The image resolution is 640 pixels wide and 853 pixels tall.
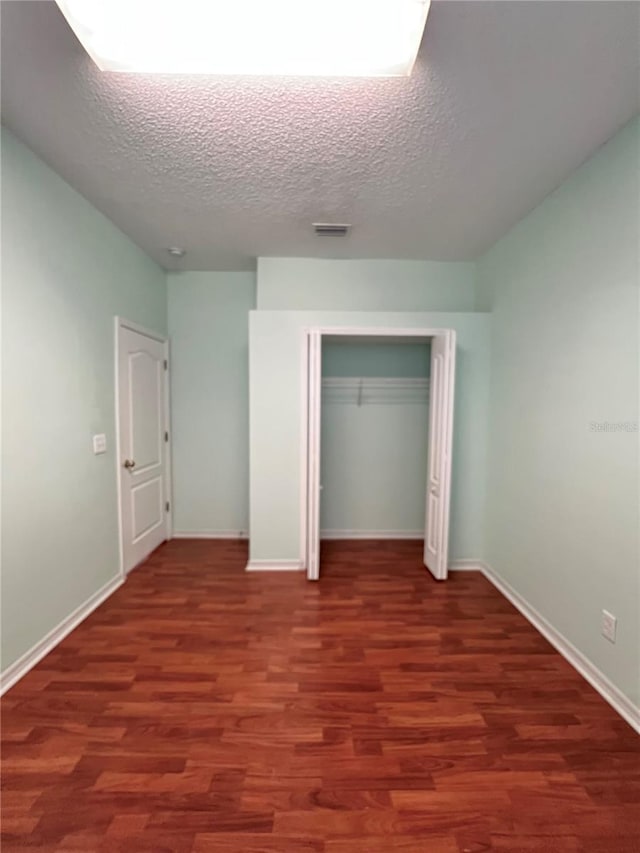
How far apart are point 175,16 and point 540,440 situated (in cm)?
262

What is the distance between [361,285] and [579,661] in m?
3.00

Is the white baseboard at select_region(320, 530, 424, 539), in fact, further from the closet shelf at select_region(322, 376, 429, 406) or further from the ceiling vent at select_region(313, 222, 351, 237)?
the ceiling vent at select_region(313, 222, 351, 237)

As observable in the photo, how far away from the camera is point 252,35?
1238mm

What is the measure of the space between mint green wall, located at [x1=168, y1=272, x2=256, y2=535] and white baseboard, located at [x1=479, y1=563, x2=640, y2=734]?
8.15 ft

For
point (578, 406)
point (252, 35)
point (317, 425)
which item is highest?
point (252, 35)

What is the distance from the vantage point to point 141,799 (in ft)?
4.29

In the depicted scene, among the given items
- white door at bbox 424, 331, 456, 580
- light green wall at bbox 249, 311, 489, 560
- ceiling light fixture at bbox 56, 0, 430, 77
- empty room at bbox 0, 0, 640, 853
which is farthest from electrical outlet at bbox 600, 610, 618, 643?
ceiling light fixture at bbox 56, 0, 430, 77

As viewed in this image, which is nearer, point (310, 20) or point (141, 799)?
point (310, 20)

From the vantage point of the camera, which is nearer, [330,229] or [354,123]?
[354,123]

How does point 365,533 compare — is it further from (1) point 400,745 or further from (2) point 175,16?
(2) point 175,16

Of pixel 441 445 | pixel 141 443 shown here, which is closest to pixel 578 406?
pixel 441 445

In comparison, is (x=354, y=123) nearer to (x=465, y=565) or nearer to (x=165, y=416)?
Result: (x=165, y=416)

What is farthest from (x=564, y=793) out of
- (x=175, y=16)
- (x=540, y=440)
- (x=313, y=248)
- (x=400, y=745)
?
(x=313, y=248)

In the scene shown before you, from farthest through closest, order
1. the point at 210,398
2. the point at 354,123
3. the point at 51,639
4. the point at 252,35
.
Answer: the point at 210,398, the point at 51,639, the point at 354,123, the point at 252,35
